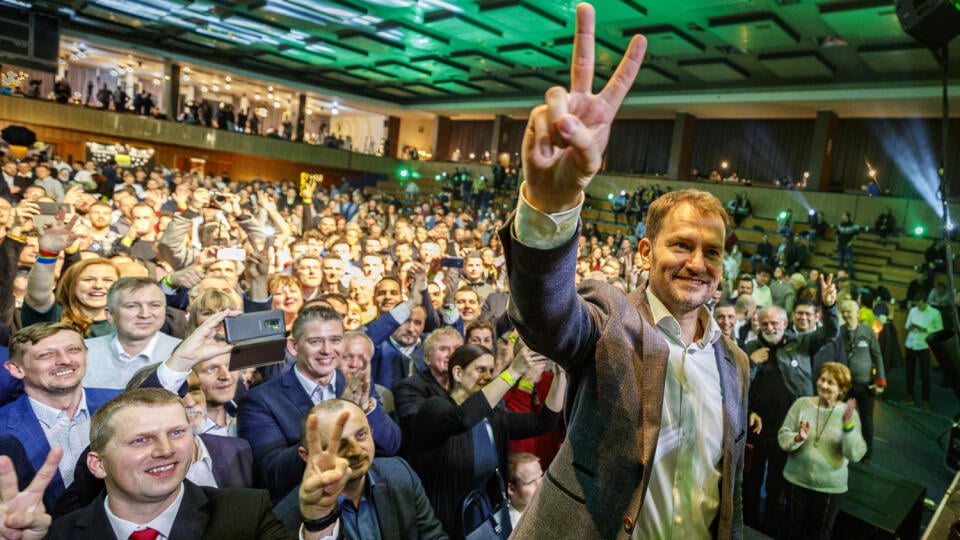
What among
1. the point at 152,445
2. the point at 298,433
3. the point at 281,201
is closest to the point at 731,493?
the point at 152,445

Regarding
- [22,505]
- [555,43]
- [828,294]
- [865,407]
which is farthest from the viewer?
[555,43]

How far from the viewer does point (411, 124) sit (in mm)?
24875

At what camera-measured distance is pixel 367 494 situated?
2.03 meters

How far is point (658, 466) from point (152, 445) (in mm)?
1329

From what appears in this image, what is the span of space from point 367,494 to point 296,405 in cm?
59

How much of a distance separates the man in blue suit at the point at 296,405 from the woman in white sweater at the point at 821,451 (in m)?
2.59

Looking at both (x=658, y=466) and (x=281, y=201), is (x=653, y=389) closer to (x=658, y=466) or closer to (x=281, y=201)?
(x=658, y=466)

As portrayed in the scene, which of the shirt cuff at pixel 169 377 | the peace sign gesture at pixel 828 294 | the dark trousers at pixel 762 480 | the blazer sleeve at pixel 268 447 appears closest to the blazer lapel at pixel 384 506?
the blazer sleeve at pixel 268 447

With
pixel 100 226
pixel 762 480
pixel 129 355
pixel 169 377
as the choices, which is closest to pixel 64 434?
pixel 169 377

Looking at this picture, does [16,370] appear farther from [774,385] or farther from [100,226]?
[774,385]

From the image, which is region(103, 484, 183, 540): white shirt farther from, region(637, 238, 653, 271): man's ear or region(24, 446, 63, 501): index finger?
region(637, 238, 653, 271): man's ear

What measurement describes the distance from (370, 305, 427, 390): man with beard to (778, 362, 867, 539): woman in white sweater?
2.39 m

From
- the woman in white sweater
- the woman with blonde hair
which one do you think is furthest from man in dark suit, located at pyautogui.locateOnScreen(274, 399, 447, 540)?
the woman in white sweater

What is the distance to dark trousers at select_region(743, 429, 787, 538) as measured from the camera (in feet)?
12.8
